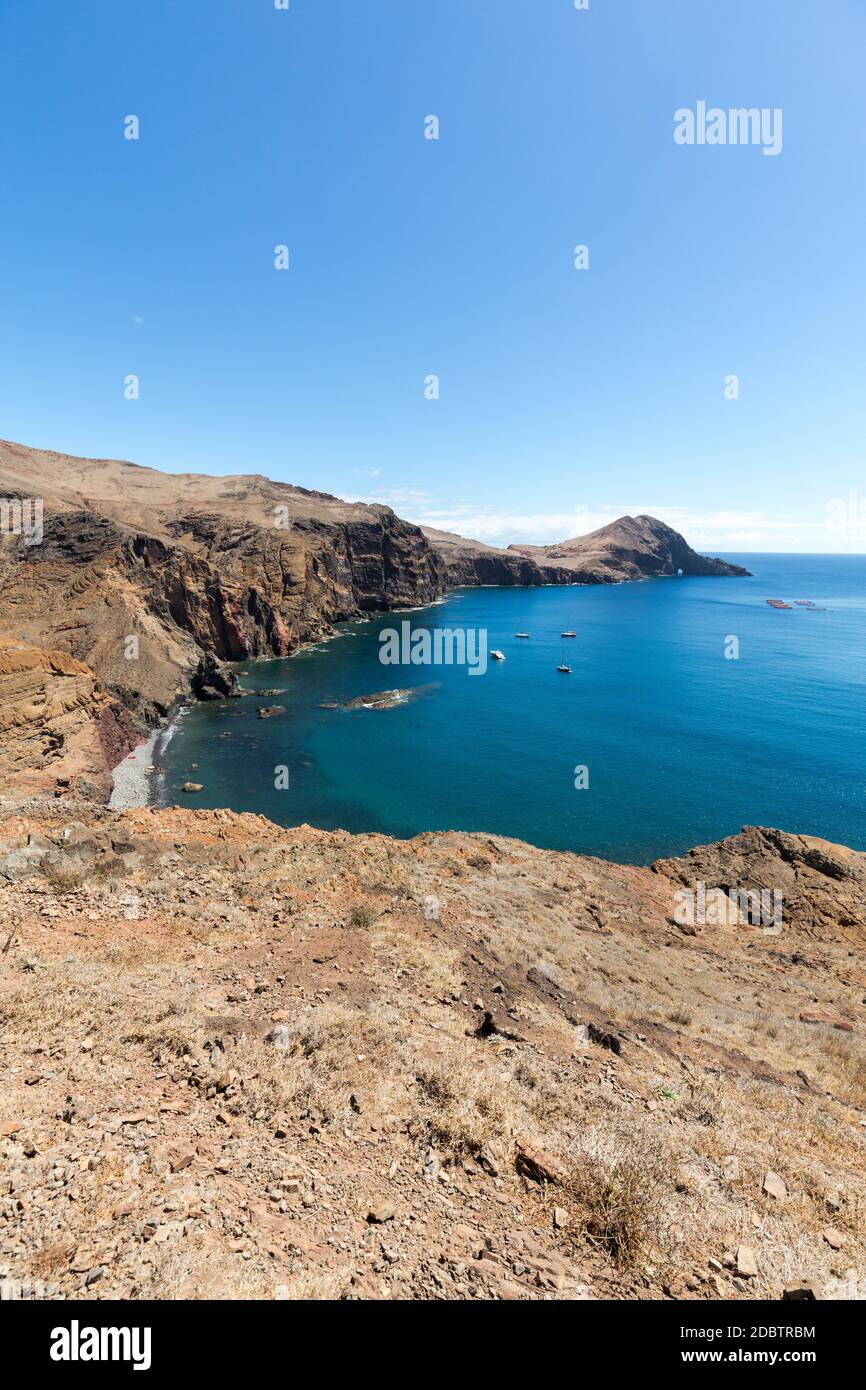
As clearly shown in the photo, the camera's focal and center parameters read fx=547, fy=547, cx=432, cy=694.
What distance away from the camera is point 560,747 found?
5269cm

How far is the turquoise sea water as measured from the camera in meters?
39.2

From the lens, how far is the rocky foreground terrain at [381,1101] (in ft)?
20.4

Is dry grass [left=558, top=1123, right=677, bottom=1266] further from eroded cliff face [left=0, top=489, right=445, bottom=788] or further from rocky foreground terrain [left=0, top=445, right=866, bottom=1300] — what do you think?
eroded cliff face [left=0, top=489, right=445, bottom=788]

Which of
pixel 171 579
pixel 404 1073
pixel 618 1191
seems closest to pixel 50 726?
pixel 171 579

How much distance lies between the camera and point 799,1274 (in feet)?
21.7

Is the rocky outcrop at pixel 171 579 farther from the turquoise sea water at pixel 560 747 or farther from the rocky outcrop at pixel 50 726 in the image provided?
the turquoise sea water at pixel 560 747

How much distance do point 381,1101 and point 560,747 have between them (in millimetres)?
45800

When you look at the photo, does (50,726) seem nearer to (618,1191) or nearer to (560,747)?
(560,747)

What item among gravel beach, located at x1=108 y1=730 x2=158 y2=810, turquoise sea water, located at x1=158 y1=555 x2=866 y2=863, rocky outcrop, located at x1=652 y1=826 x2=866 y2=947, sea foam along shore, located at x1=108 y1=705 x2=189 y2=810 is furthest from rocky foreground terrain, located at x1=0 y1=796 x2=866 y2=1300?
turquoise sea water, located at x1=158 y1=555 x2=866 y2=863

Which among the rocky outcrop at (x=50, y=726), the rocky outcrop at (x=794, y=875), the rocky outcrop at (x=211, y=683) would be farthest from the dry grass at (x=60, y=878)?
the rocky outcrop at (x=211, y=683)

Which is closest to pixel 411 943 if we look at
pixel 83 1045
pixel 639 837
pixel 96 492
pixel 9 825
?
pixel 83 1045

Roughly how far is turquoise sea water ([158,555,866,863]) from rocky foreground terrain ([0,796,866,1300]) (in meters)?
20.9

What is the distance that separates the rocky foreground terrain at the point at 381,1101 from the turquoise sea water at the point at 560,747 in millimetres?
20878
